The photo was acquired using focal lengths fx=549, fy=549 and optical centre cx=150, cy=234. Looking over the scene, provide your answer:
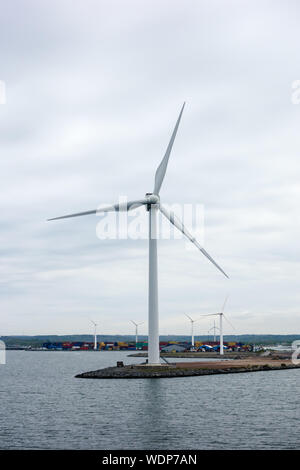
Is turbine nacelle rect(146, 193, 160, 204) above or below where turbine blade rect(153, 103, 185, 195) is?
below

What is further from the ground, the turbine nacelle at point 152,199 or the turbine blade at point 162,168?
the turbine blade at point 162,168

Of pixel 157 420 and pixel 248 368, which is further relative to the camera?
pixel 248 368

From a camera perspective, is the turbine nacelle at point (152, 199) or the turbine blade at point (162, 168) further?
the turbine nacelle at point (152, 199)

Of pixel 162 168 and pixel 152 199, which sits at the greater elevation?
pixel 162 168

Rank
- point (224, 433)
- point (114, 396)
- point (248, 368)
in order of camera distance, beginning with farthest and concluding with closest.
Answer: point (248, 368) → point (114, 396) → point (224, 433)

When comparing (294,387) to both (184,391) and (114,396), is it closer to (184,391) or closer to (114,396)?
(184,391)

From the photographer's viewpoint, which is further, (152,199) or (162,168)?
(152,199)

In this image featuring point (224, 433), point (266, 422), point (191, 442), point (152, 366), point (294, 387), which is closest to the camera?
point (191, 442)

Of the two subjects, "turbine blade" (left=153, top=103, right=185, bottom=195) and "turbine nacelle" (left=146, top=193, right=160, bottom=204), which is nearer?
"turbine blade" (left=153, top=103, right=185, bottom=195)

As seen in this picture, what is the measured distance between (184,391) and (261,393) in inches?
501

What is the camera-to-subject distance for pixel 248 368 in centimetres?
14325

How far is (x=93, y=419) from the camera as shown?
65.0 meters
